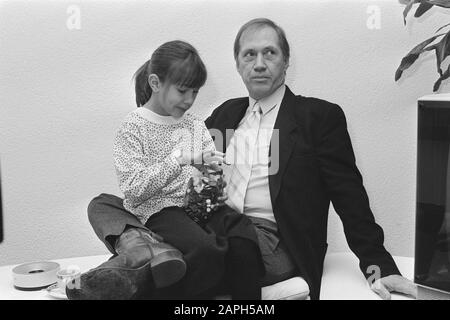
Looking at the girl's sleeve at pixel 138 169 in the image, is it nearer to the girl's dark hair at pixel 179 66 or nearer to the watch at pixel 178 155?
the watch at pixel 178 155

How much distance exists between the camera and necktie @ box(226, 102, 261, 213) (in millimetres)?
1349

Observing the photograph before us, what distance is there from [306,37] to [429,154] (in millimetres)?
523

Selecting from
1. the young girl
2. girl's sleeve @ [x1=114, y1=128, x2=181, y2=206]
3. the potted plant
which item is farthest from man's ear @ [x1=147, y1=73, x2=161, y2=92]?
the potted plant

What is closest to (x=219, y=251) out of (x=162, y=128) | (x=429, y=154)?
(x=162, y=128)

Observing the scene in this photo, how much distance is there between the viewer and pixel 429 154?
1.28 meters

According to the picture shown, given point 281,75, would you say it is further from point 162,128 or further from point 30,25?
point 30,25

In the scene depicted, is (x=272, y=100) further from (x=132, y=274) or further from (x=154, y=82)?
(x=132, y=274)

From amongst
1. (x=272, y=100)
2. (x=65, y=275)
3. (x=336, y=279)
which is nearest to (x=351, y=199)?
(x=336, y=279)

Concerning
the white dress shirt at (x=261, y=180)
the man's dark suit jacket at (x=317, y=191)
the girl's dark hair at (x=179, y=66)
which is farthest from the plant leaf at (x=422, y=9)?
the girl's dark hair at (x=179, y=66)

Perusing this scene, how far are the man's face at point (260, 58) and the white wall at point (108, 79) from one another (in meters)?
0.23

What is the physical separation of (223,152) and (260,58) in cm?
27

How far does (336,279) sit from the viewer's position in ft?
4.48

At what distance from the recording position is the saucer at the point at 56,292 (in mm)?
1275

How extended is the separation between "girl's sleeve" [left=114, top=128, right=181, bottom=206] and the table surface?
1.16ft
